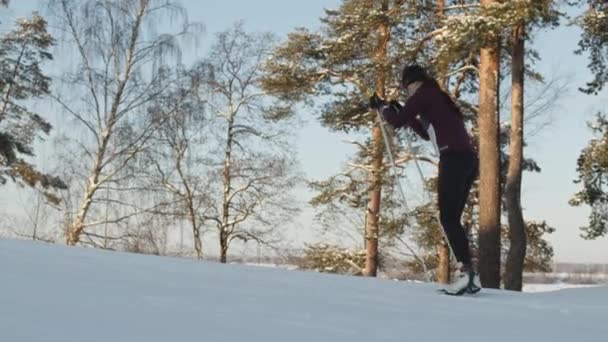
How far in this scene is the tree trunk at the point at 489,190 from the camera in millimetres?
8875

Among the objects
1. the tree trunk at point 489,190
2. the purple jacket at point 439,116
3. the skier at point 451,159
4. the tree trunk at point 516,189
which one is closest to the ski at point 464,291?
the skier at point 451,159

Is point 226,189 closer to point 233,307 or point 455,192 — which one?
point 455,192

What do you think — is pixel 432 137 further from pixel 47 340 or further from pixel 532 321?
pixel 47 340

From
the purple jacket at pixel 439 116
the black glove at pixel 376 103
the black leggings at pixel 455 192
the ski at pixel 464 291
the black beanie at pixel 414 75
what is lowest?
the ski at pixel 464 291

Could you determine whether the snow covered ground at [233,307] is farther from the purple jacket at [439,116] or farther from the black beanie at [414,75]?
the black beanie at [414,75]

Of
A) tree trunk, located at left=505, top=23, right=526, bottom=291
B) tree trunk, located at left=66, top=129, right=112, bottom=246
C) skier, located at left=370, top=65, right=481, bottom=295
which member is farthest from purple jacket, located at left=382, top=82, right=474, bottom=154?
tree trunk, located at left=66, top=129, right=112, bottom=246

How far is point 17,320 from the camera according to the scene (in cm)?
172

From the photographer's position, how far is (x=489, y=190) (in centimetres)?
890

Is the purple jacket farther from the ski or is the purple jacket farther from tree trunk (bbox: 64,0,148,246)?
tree trunk (bbox: 64,0,148,246)

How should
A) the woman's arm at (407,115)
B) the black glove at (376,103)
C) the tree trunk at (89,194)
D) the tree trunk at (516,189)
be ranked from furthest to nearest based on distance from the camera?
the tree trunk at (89,194) → the tree trunk at (516,189) → the black glove at (376,103) → the woman's arm at (407,115)

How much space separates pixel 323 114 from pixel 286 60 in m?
1.57

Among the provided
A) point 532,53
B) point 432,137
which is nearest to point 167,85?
point 532,53

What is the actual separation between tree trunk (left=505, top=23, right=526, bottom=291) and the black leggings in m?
6.11

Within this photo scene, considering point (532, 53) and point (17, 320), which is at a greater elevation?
point (532, 53)
